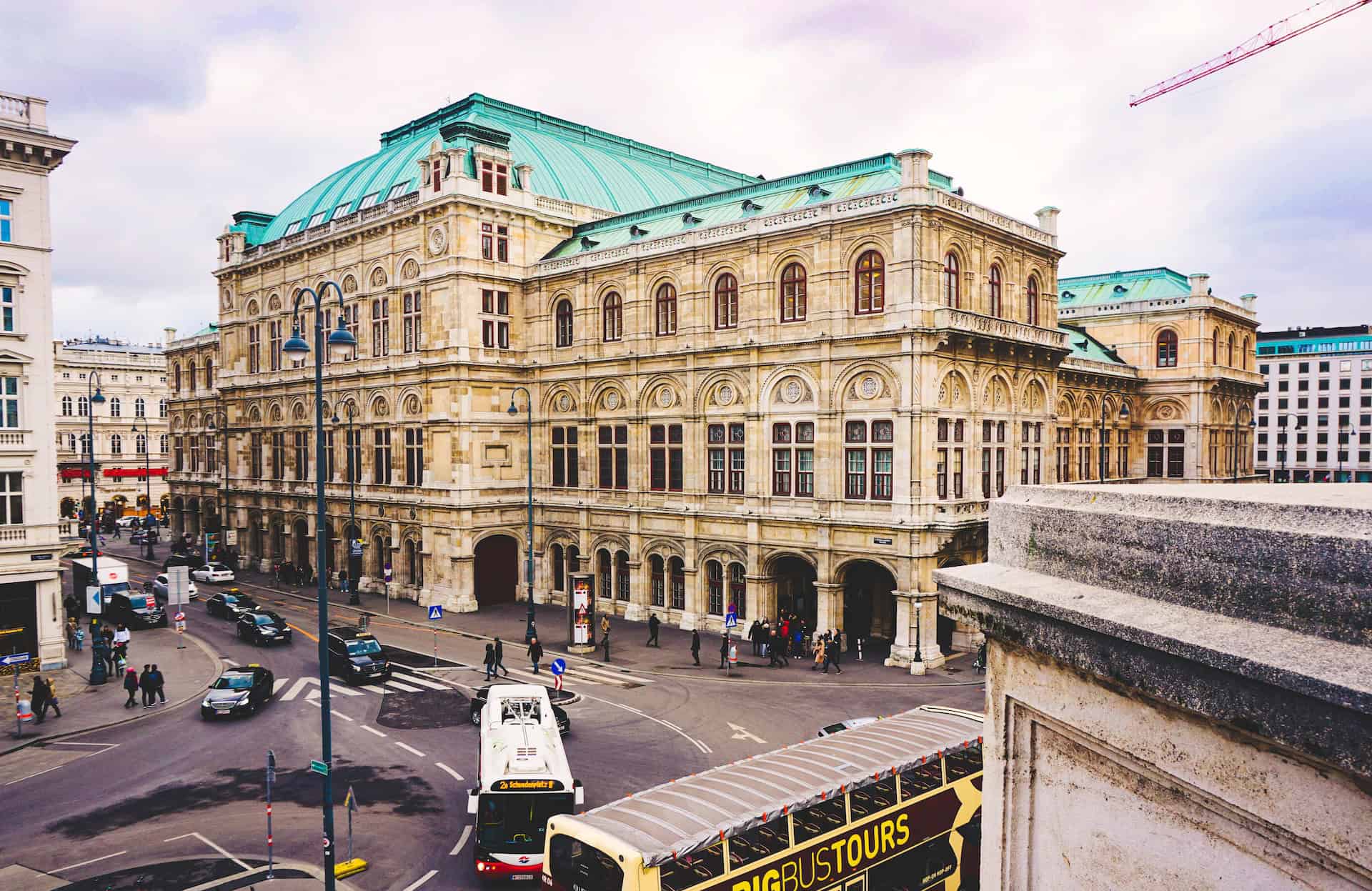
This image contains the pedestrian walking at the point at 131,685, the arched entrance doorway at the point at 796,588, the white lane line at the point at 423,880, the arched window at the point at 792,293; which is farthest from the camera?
the arched entrance doorway at the point at 796,588

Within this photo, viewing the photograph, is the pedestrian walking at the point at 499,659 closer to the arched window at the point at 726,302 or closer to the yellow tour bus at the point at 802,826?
the arched window at the point at 726,302

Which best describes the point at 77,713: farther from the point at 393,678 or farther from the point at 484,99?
the point at 484,99

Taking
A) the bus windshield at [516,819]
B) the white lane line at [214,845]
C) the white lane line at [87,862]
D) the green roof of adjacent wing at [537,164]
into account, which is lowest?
the white lane line at [214,845]

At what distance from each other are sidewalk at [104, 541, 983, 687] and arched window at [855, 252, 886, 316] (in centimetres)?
1443

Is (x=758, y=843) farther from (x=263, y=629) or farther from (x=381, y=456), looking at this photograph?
(x=381, y=456)

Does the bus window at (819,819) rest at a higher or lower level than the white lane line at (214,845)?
higher

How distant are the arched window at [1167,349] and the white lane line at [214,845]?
59563 mm

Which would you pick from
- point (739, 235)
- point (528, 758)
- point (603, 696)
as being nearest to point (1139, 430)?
point (739, 235)

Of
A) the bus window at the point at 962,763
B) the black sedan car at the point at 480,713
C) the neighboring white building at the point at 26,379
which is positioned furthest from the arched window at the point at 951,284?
the neighboring white building at the point at 26,379

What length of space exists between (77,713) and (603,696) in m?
17.6

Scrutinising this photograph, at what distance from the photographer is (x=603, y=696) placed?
30.7 m

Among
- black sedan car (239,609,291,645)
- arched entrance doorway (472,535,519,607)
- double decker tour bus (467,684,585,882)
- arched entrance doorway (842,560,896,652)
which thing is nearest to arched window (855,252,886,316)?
arched entrance doorway (842,560,896,652)

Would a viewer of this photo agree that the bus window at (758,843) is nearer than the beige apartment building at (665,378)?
Yes

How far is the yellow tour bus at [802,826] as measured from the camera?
1244cm
